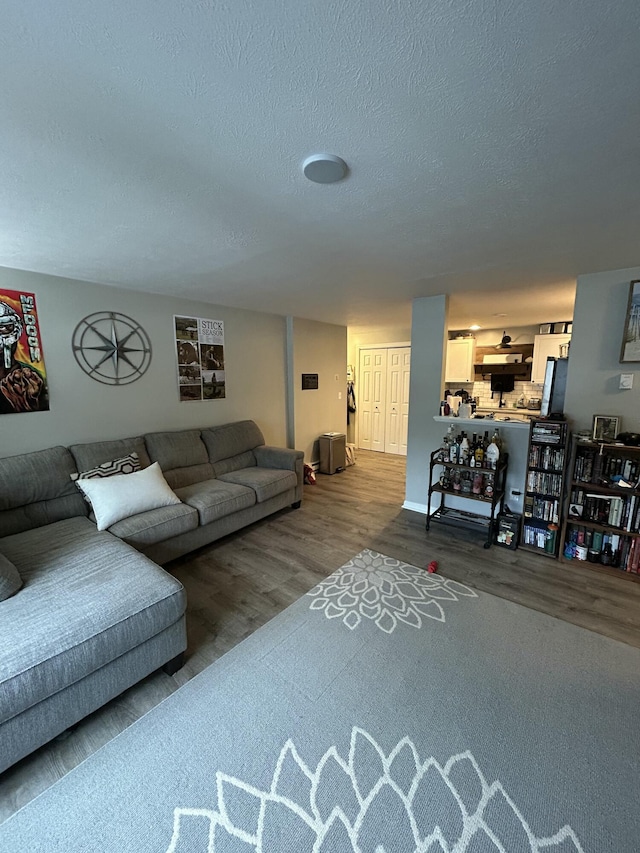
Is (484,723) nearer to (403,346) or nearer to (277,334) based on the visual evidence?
(277,334)

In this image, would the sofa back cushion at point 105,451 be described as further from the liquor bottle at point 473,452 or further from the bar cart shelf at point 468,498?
the liquor bottle at point 473,452

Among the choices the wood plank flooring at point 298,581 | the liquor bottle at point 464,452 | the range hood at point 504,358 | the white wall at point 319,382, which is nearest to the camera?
the wood plank flooring at point 298,581

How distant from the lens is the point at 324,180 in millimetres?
1411

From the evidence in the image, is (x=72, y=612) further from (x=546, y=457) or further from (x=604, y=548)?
(x=604, y=548)

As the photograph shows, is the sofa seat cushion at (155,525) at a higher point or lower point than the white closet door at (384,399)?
lower

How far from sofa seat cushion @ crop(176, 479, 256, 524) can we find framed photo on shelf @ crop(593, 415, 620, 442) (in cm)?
301

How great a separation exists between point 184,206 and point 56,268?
1683 mm

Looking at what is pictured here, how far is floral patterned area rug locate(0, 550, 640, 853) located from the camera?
1.19 meters

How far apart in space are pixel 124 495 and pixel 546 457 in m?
3.44

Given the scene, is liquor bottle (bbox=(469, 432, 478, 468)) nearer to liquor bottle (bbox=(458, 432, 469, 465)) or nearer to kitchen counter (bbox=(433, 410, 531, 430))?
liquor bottle (bbox=(458, 432, 469, 465))

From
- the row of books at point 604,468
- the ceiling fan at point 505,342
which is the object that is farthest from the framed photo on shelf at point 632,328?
the ceiling fan at point 505,342

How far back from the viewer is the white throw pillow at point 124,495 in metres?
2.51

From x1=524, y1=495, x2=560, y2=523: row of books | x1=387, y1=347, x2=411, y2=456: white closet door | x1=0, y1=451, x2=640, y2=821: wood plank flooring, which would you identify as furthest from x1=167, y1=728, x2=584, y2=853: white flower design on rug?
x1=387, y1=347, x2=411, y2=456: white closet door

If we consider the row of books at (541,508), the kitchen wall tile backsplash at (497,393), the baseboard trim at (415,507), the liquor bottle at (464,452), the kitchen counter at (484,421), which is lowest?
the baseboard trim at (415,507)
